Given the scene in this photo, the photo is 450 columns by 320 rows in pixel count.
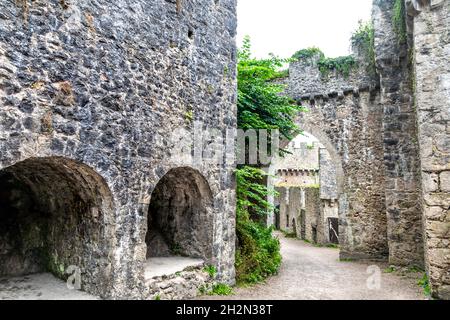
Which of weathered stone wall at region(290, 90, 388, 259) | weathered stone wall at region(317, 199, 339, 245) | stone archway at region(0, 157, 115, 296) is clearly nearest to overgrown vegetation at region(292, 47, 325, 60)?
weathered stone wall at region(290, 90, 388, 259)

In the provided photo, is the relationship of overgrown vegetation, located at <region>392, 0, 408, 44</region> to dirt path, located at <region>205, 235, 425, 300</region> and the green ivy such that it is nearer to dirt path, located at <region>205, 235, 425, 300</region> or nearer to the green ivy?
the green ivy

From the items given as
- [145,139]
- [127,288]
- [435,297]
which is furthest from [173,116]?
[435,297]

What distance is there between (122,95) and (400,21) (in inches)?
332

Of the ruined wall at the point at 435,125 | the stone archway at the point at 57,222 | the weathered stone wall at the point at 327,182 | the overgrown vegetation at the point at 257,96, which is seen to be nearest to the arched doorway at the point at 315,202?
the weathered stone wall at the point at 327,182

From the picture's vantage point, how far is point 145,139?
210 inches

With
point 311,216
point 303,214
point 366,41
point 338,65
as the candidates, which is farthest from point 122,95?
point 303,214

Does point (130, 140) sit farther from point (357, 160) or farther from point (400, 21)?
point (357, 160)

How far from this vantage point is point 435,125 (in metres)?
→ 6.46

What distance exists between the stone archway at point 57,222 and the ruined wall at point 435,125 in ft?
17.8

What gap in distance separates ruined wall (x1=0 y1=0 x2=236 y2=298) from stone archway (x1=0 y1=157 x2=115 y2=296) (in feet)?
0.55

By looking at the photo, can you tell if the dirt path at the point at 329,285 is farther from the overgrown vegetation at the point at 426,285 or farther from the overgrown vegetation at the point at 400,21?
the overgrown vegetation at the point at 400,21
